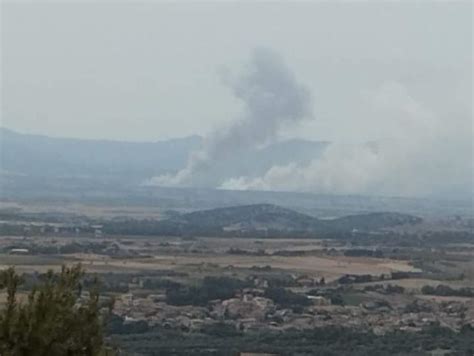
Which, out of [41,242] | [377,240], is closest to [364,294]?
[41,242]

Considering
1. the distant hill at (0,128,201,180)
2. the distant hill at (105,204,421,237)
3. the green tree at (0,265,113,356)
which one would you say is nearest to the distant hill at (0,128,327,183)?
the distant hill at (0,128,201,180)

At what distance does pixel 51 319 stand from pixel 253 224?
71.5 metres

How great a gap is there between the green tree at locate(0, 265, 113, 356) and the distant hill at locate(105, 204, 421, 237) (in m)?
59.8

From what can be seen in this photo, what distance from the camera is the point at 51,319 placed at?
7.11 meters

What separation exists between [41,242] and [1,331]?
4956 centimetres

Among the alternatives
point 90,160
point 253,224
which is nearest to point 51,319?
point 253,224

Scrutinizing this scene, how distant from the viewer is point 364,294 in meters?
42.1

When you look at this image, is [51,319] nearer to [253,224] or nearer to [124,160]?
[253,224]

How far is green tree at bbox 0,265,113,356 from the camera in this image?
7.04 metres

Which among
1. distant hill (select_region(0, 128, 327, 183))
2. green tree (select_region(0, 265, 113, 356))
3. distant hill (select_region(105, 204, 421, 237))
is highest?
distant hill (select_region(0, 128, 327, 183))

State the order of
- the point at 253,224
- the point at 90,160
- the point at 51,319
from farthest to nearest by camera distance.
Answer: the point at 90,160 → the point at 253,224 → the point at 51,319

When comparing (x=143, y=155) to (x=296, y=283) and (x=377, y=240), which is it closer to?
(x=377, y=240)

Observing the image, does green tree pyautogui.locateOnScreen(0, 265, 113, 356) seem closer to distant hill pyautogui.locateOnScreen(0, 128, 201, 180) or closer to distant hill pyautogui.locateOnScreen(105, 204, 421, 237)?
distant hill pyautogui.locateOnScreen(105, 204, 421, 237)

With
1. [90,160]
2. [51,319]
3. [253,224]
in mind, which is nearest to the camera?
[51,319]
